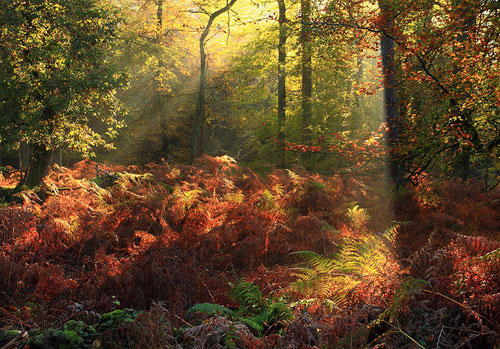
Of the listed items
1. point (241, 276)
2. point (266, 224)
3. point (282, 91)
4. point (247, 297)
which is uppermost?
point (282, 91)

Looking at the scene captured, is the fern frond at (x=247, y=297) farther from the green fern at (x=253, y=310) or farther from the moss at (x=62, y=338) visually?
the moss at (x=62, y=338)

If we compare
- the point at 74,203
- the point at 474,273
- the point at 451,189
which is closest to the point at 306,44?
the point at 451,189

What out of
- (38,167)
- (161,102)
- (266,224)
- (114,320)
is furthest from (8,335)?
(161,102)

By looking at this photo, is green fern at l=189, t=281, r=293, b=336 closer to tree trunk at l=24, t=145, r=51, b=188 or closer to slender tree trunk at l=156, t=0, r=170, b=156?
tree trunk at l=24, t=145, r=51, b=188

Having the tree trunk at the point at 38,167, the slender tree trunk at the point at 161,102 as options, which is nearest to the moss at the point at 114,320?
the tree trunk at the point at 38,167

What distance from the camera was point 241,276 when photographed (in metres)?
4.44

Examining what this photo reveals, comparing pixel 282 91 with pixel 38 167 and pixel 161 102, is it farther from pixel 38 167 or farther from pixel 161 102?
pixel 38 167

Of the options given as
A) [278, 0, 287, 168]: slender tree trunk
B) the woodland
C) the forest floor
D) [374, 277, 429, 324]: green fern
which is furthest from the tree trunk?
[374, 277, 429, 324]: green fern

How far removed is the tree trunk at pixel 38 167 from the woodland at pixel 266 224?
0.04 metres

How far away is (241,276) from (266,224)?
1.86 m

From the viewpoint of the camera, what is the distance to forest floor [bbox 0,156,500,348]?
2477mm

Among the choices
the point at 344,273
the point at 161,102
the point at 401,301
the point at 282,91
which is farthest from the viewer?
the point at 161,102

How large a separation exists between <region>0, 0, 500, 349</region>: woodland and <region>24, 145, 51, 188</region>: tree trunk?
39mm

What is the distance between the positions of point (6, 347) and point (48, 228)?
10.5ft
